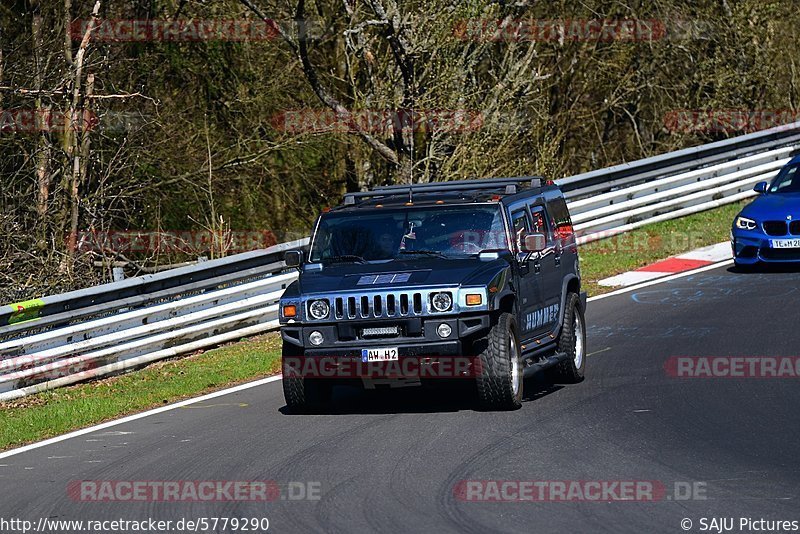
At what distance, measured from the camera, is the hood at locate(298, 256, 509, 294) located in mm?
10125

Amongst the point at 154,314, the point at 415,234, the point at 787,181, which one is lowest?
the point at 154,314

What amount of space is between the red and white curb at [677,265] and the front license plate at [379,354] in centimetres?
774

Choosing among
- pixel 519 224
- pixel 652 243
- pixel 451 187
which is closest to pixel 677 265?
pixel 652 243

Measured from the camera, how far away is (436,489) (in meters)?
8.00

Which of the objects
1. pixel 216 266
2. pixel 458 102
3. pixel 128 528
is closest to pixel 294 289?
pixel 128 528

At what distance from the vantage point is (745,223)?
1709 cm

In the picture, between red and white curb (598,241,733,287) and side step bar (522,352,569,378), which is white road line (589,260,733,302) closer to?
red and white curb (598,241,733,287)

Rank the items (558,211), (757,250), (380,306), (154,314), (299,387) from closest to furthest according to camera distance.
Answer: (380,306) → (299,387) → (558,211) → (154,314) → (757,250)

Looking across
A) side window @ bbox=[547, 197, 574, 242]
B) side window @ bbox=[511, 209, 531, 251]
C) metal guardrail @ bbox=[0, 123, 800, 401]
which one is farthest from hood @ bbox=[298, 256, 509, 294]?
metal guardrail @ bbox=[0, 123, 800, 401]

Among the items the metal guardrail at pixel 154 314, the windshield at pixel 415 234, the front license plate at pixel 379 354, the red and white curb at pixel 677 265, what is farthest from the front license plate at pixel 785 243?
the front license plate at pixel 379 354

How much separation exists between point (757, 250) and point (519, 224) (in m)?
6.86

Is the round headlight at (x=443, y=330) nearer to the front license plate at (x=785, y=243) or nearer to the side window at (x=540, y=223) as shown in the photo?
the side window at (x=540, y=223)

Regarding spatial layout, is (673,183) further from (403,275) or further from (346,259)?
(403,275)

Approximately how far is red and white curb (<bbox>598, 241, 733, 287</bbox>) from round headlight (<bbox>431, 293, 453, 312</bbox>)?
756 centimetres
